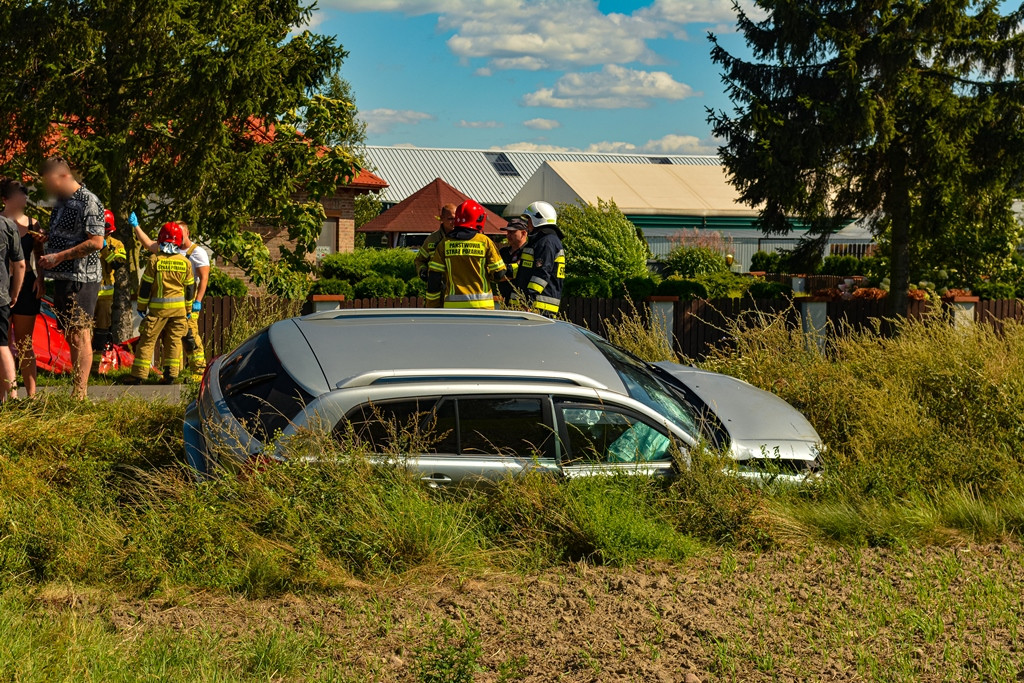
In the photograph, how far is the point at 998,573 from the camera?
4.93 metres

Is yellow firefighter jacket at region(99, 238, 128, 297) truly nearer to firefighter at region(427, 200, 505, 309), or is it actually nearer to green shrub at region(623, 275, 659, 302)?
firefighter at region(427, 200, 505, 309)

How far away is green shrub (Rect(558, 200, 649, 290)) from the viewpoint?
19406mm

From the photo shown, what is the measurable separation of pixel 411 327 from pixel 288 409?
3.52 ft

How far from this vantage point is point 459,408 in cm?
511

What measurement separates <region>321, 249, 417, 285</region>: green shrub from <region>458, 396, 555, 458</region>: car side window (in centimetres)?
1345

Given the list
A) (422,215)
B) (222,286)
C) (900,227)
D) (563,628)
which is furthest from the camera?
(422,215)

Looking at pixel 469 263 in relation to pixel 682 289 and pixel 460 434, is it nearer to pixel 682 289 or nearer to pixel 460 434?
pixel 460 434

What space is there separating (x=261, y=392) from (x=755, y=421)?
2913 mm

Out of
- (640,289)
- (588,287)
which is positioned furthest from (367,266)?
(640,289)

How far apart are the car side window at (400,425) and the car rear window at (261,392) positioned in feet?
0.88

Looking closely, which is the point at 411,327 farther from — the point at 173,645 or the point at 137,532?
the point at 173,645

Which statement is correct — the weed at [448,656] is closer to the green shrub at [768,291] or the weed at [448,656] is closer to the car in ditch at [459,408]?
the car in ditch at [459,408]

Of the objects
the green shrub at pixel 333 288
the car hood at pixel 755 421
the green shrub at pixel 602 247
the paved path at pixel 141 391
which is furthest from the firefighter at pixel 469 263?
the green shrub at pixel 602 247

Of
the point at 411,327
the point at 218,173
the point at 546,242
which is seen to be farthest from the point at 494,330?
the point at 218,173
